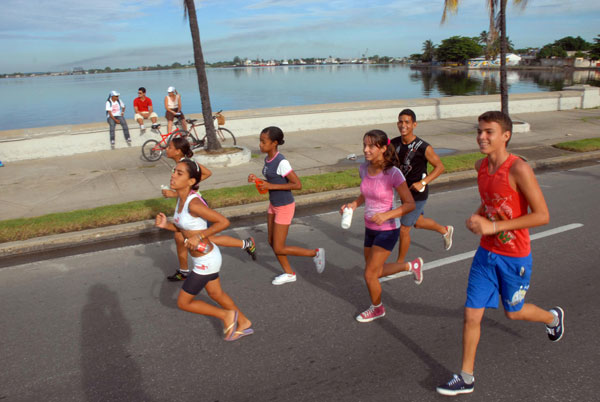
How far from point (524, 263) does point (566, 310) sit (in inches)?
73.1

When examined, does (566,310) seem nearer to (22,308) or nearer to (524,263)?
(524,263)

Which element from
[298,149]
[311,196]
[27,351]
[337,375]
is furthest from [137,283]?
[298,149]

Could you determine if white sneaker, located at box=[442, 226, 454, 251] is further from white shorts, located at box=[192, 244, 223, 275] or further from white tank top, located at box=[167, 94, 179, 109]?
white tank top, located at box=[167, 94, 179, 109]

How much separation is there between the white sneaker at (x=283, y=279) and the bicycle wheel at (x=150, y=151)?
Result: 785 cm

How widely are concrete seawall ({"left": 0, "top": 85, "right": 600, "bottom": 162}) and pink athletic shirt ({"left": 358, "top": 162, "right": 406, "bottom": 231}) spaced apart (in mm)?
11235

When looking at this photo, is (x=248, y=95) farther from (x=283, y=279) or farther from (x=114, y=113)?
(x=283, y=279)

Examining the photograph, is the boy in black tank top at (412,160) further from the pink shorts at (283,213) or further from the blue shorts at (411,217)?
the pink shorts at (283,213)

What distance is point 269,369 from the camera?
3.51 m

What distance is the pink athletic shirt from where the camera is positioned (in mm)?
3797

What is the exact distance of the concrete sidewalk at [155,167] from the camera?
834 centimetres

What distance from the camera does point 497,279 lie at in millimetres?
3037

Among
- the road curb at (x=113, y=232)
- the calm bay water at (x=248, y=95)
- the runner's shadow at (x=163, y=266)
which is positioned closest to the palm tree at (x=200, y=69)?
the road curb at (x=113, y=232)

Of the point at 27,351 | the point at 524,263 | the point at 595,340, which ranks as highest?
the point at 524,263

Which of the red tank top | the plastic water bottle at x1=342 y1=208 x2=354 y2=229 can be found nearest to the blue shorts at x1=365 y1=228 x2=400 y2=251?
the plastic water bottle at x1=342 y1=208 x2=354 y2=229
